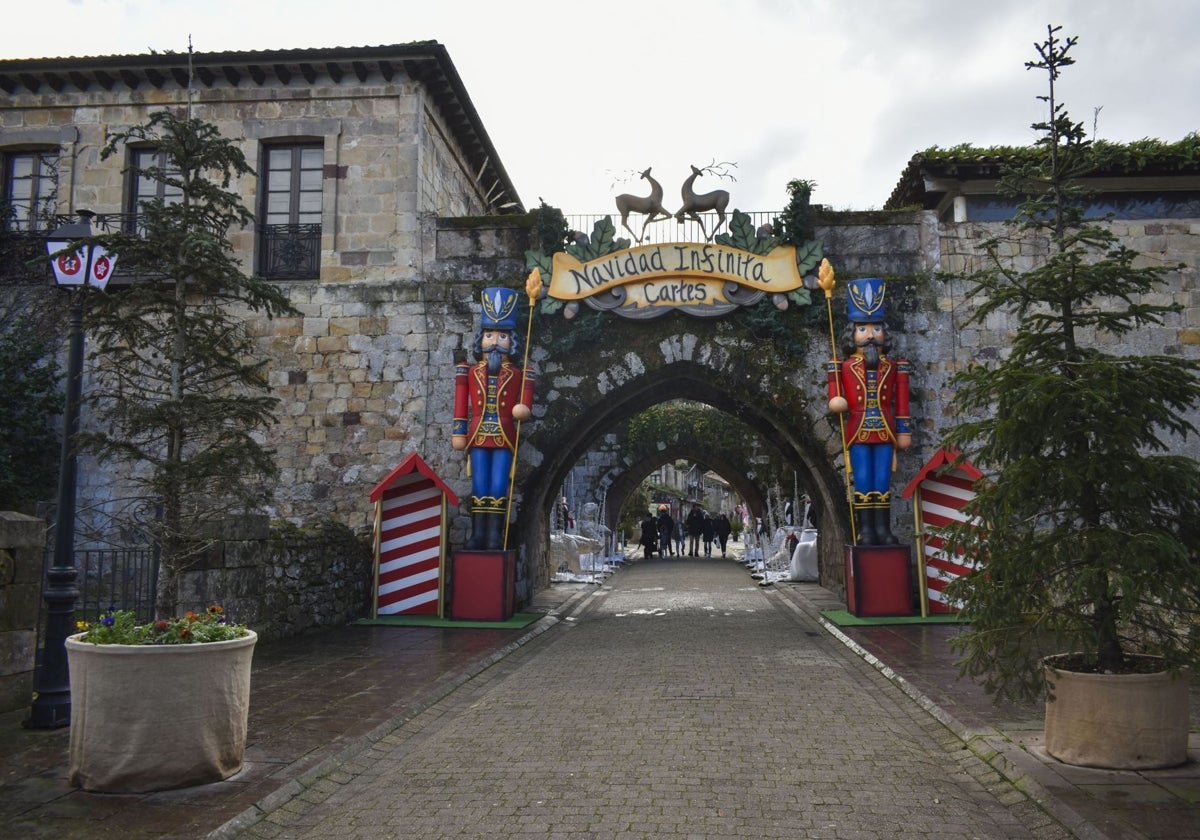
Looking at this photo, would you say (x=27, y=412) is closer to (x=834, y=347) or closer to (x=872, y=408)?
(x=834, y=347)

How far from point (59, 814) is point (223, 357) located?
111 inches

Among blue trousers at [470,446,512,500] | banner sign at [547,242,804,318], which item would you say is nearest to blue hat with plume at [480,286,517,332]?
banner sign at [547,242,804,318]

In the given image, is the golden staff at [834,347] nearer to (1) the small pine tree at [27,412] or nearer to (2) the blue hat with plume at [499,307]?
(2) the blue hat with plume at [499,307]

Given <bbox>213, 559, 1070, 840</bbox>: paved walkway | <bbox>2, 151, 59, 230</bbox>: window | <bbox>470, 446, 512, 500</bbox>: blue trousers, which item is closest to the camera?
<bbox>213, 559, 1070, 840</bbox>: paved walkway

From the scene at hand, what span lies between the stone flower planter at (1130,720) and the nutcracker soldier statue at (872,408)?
6.62 metres

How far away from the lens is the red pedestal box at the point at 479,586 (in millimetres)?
11281

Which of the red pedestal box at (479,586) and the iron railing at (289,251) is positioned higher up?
the iron railing at (289,251)

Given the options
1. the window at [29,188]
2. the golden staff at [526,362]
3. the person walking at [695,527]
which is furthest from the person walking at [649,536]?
the window at [29,188]

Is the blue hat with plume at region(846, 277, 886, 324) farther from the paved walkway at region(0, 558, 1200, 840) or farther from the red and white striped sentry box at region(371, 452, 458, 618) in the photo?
the red and white striped sentry box at region(371, 452, 458, 618)

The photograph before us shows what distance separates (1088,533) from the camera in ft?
15.3

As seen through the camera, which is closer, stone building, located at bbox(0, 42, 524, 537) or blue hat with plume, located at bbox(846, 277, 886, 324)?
blue hat with plume, located at bbox(846, 277, 886, 324)

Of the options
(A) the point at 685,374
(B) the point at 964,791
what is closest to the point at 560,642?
(A) the point at 685,374

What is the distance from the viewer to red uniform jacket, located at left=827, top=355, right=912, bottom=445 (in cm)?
1116

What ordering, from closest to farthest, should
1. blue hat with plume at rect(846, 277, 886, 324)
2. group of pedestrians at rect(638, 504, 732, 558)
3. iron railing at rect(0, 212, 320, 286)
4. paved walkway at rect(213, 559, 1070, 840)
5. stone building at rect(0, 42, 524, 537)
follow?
paved walkway at rect(213, 559, 1070, 840) → blue hat with plume at rect(846, 277, 886, 324) → stone building at rect(0, 42, 524, 537) → iron railing at rect(0, 212, 320, 286) → group of pedestrians at rect(638, 504, 732, 558)
